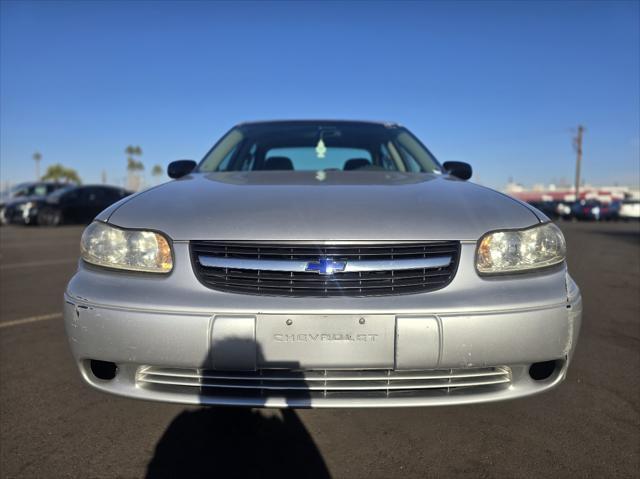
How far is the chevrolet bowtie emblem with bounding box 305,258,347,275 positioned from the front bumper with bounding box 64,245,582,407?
0.35ft

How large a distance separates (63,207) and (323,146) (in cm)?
1587

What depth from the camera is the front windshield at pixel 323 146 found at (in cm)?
325

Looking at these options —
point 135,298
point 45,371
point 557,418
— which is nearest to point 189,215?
point 135,298

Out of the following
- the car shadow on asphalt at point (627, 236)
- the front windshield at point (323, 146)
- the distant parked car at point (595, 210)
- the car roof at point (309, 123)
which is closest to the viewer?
the front windshield at point (323, 146)

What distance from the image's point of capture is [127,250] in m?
1.82

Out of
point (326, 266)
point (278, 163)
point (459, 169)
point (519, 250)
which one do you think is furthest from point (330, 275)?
point (459, 169)

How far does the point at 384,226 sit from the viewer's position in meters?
Result: 1.75

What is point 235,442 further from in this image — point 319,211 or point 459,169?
Answer: point 459,169

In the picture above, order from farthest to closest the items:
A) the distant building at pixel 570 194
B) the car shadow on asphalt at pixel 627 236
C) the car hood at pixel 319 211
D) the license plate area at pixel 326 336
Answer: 1. the distant building at pixel 570 194
2. the car shadow on asphalt at pixel 627 236
3. the car hood at pixel 319 211
4. the license plate area at pixel 326 336

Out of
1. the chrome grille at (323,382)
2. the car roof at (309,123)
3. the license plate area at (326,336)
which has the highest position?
the car roof at (309,123)

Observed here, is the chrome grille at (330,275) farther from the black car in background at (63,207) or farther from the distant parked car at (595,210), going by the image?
the distant parked car at (595,210)

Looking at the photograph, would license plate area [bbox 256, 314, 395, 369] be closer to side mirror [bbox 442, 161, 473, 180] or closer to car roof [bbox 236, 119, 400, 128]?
side mirror [bbox 442, 161, 473, 180]

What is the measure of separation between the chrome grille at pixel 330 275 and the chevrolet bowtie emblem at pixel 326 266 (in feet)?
0.04

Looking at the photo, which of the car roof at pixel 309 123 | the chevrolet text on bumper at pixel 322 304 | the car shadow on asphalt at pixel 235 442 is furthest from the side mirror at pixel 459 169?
the car shadow on asphalt at pixel 235 442
